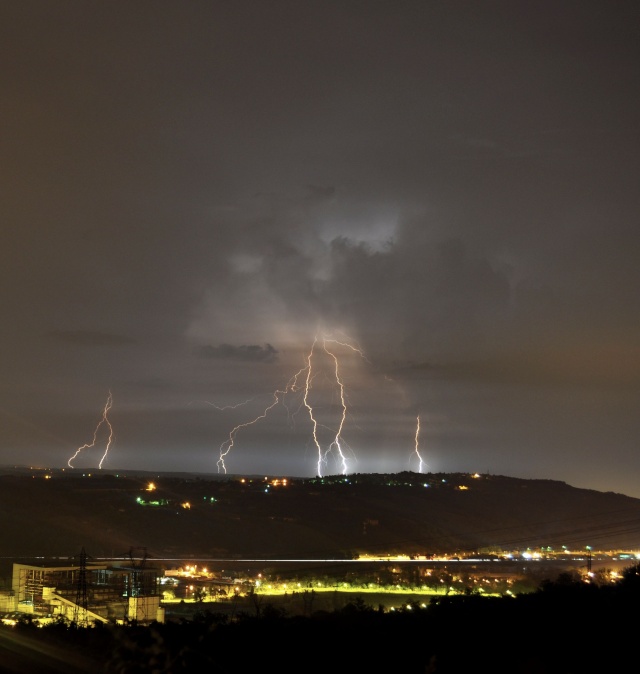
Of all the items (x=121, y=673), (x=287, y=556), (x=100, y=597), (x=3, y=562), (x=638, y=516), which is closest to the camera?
(x=121, y=673)

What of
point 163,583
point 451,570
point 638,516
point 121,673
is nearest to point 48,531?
point 163,583

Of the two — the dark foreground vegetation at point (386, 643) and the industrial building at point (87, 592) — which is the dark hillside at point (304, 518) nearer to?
the industrial building at point (87, 592)

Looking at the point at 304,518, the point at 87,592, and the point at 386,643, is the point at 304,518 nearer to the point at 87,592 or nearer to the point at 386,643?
the point at 87,592

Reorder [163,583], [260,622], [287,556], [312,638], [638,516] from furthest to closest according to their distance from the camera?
[638,516] → [287,556] → [163,583] → [260,622] → [312,638]

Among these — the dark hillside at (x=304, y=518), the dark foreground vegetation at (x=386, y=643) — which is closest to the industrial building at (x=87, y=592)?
the dark foreground vegetation at (x=386, y=643)

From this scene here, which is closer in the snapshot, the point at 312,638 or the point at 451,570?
the point at 312,638

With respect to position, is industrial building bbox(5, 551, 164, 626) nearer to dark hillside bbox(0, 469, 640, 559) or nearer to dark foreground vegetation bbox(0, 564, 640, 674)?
dark foreground vegetation bbox(0, 564, 640, 674)

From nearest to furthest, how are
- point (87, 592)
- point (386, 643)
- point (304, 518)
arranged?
1. point (386, 643)
2. point (87, 592)
3. point (304, 518)

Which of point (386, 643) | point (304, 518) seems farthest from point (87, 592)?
point (304, 518)

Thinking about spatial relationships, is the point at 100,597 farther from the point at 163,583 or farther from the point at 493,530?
the point at 493,530
